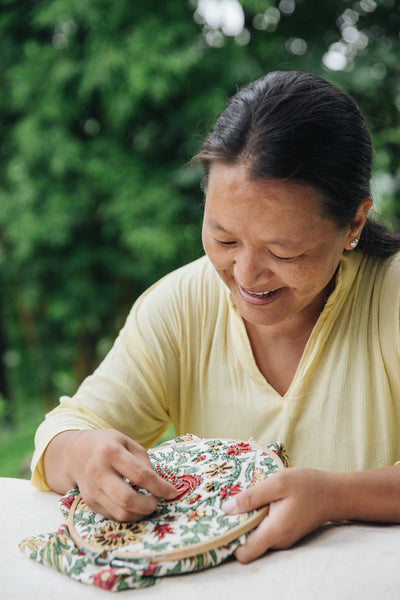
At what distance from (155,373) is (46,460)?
0.37m

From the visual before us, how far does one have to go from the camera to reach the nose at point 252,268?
4.36ft

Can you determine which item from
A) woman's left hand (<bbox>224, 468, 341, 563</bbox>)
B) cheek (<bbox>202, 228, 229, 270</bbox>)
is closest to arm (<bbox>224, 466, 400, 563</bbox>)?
woman's left hand (<bbox>224, 468, 341, 563</bbox>)

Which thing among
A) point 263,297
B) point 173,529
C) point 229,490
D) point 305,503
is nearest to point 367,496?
point 305,503

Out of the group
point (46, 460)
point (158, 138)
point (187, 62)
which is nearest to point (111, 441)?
point (46, 460)

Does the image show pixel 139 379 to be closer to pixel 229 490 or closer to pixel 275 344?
pixel 275 344

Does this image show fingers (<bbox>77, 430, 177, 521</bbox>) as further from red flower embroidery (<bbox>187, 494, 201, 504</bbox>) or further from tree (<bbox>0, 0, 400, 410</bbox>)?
tree (<bbox>0, 0, 400, 410</bbox>)

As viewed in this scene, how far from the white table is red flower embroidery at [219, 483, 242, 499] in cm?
13

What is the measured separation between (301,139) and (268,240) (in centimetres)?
22

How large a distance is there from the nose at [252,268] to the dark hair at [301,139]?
16 cm

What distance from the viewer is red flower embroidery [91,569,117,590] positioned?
105cm

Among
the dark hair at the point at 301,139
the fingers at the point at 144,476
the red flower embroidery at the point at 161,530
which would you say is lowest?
the red flower embroidery at the point at 161,530

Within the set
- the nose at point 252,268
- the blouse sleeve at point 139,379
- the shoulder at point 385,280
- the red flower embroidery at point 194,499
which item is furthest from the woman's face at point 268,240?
the red flower embroidery at point 194,499

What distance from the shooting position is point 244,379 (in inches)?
65.4

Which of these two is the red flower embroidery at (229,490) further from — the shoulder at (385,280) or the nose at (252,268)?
the shoulder at (385,280)
